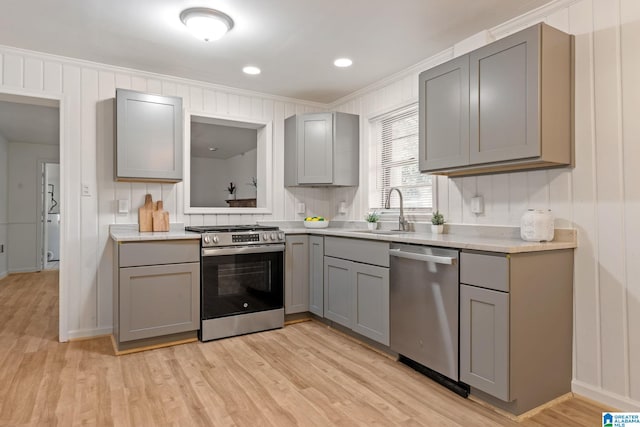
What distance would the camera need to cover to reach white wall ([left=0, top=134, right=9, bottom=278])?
6.37 m

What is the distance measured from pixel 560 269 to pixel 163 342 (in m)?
2.91

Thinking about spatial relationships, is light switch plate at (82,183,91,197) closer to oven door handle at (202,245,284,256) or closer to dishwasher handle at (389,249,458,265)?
oven door handle at (202,245,284,256)

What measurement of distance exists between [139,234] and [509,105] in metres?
2.90

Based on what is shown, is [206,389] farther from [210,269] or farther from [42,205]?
[42,205]

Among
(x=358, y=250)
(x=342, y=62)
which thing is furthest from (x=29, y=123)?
(x=358, y=250)

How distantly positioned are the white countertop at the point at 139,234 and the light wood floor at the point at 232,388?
2.91 feet

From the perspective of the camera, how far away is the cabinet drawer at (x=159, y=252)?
289 cm

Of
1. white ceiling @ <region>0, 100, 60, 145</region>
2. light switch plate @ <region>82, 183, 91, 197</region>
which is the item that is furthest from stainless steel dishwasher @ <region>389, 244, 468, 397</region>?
white ceiling @ <region>0, 100, 60, 145</region>

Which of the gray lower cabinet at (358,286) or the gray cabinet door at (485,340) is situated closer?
the gray cabinet door at (485,340)

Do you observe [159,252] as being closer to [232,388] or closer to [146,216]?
[146,216]

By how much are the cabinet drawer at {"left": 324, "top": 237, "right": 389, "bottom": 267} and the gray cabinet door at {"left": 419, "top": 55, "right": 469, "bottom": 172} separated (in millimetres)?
693

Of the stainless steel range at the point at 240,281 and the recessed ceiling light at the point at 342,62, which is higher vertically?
the recessed ceiling light at the point at 342,62

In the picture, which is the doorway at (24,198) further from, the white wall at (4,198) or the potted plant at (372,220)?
the potted plant at (372,220)

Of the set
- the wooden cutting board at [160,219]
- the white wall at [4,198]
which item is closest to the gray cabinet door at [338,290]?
the wooden cutting board at [160,219]
